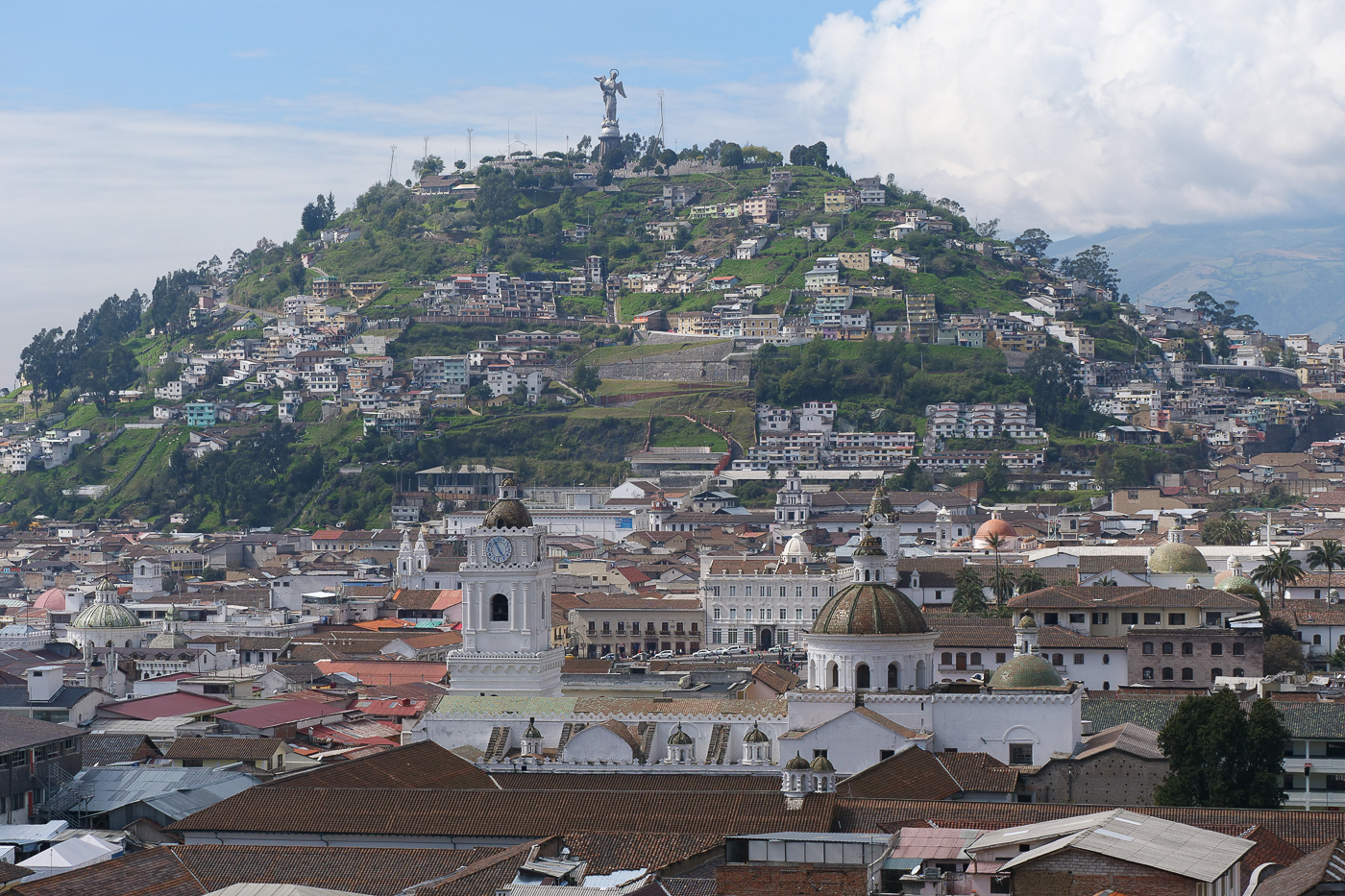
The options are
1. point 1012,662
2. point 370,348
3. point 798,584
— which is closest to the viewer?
point 1012,662

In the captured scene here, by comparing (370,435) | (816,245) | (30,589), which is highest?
(816,245)

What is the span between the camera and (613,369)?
162000 mm

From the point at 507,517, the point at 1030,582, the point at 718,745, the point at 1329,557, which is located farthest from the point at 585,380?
the point at 718,745

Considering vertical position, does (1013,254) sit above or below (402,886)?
above

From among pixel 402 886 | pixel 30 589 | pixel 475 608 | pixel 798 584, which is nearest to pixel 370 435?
pixel 30 589

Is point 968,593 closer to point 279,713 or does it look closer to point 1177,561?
point 1177,561

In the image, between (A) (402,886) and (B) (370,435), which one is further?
(B) (370,435)

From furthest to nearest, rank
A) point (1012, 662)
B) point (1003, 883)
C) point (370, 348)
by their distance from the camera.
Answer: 1. point (370, 348)
2. point (1012, 662)
3. point (1003, 883)

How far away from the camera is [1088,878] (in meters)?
27.5

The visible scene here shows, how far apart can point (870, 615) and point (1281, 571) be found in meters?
34.7

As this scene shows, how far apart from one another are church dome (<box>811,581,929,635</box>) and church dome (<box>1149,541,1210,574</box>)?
1280 inches

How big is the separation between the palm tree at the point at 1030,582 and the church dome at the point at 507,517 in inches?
1020

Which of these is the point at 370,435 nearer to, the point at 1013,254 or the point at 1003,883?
the point at 1013,254

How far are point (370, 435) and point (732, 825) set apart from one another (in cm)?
11941
